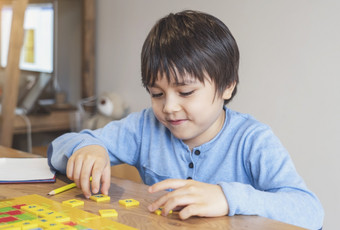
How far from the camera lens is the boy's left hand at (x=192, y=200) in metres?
0.76

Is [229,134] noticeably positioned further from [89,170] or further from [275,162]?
[89,170]

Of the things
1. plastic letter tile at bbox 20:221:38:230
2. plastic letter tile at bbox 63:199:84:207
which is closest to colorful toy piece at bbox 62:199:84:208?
plastic letter tile at bbox 63:199:84:207

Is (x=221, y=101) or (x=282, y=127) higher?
(x=221, y=101)

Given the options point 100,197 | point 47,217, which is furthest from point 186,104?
point 47,217

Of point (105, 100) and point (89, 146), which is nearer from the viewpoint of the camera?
point (89, 146)

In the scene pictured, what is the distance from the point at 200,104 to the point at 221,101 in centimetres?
10

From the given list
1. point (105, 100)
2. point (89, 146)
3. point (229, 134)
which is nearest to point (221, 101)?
point (229, 134)

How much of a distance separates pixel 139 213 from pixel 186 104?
0.97 ft

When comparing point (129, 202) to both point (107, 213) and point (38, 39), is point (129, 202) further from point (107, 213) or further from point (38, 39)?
point (38, 39)

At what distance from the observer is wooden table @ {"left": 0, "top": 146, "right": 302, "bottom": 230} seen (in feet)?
2.43

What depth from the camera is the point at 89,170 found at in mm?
942

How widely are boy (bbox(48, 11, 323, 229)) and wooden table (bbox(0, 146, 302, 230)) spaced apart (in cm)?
2

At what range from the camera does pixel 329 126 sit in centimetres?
197

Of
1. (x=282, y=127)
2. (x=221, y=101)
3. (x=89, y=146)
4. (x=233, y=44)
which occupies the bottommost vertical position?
(x=282, y=127)
